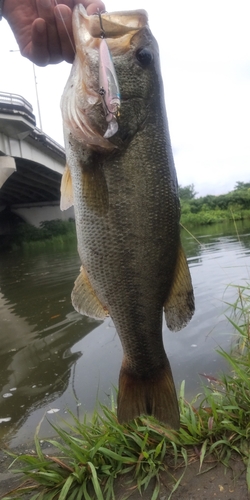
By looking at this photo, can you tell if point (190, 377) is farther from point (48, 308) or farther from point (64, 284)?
point (64, 284)

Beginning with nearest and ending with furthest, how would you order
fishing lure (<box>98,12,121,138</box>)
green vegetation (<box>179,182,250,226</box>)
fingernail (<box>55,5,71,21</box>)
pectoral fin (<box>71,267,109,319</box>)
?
fishing lure (<box>98,12,121,138</box>) < fingernail (<box>55,5,71,21</box>) < pectoral fin (<box>71,267,109,319</box>) < green vegetation (<box>179,182,250,226</box>)

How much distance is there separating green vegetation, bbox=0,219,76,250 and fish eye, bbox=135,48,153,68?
26.2 m

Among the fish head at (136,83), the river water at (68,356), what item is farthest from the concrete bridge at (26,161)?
the fish head at (136,83)

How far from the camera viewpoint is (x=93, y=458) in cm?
257

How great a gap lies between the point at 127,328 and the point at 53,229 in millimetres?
29408

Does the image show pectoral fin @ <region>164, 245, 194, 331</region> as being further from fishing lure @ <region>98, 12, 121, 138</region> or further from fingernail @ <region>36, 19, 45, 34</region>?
fingernail @ <region>36, 19, 45, 34</region>

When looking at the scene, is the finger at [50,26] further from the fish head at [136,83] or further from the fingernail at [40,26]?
the fish head at [136,83]

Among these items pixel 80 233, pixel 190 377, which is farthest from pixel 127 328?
pixel 190 377

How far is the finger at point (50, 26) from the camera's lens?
2.05 meters

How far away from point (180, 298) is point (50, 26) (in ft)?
4.92

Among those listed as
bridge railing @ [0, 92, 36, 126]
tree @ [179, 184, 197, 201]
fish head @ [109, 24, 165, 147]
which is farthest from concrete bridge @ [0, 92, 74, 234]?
tree @ [179, 184, 197, 201]

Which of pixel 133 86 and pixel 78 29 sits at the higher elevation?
pixel 78 29

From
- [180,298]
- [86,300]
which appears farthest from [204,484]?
[86,300]

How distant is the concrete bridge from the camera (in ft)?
55.1
